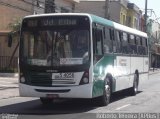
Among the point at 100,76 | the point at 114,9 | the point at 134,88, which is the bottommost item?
the point at 134,88

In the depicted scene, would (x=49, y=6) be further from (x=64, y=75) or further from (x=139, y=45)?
(x=64, y=75)

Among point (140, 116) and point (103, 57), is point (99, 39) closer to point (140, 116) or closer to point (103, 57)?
point (103, 57)

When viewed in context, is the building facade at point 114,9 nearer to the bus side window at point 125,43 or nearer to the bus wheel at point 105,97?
the bus side window at point 125,43

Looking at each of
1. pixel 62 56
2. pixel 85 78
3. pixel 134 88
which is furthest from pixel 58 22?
pixel 134 88

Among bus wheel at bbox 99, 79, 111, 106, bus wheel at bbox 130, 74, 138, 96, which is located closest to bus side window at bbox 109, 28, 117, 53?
bus wheel at bbox 99, 79, 111, 106

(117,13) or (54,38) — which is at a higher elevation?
(117,13)

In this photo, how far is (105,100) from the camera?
17.1 meters

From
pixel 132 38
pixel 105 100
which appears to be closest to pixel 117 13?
pixel 132 38

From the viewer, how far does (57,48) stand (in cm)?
1566

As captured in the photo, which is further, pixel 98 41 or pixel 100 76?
pixel 100 76

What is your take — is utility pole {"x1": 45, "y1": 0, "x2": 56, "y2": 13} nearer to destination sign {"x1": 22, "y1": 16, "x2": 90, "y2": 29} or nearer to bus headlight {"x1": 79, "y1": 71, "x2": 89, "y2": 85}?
destination sign {"x1": 22, "y1": 16, "x2": 90, "y2": 29}

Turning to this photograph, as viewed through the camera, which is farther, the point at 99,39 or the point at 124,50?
the point at 124,50

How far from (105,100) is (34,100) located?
3512mm

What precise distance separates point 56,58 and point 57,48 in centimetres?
33
